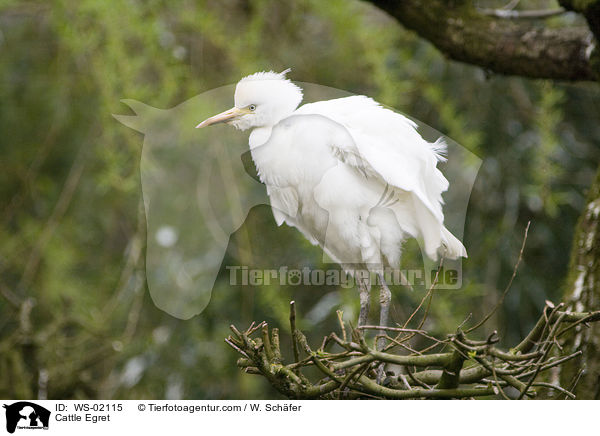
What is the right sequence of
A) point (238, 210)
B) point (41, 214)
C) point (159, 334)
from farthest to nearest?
point (41, 214) → point (159, 334) → point (238, 210)

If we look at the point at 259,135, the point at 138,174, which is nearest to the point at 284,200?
the point at 259,135

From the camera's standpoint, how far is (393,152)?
99cm

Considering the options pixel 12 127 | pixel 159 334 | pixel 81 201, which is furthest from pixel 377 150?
pixel 12 127

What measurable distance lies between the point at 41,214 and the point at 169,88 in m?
1.15

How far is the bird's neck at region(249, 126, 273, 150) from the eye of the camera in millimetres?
1002

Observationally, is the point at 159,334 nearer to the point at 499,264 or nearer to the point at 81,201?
the point at 81,201

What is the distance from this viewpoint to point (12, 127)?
2.77 meters

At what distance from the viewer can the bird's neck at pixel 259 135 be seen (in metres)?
1.00
